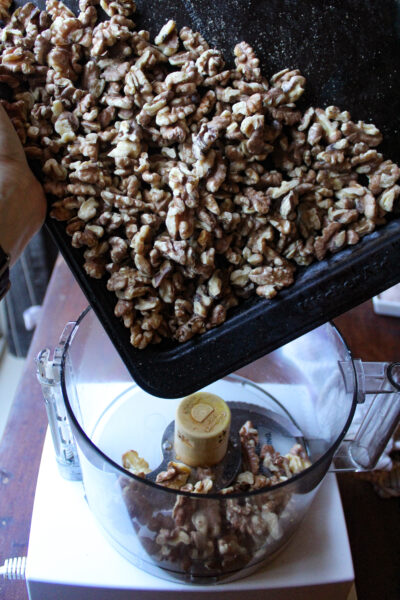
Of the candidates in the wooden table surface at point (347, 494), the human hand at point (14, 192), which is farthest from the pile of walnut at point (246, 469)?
the human hand at point (14, 192)

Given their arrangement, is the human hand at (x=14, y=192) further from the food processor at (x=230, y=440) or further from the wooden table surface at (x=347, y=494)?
the wooden table surface at (x=347, y=494)

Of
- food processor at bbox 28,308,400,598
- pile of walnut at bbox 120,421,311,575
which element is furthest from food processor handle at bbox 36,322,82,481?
pile of walnut at bbox 120,421,311,575

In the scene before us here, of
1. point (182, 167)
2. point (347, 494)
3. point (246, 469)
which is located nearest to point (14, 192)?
point (182, 167)

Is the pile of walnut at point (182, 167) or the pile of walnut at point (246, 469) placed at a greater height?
the pile of walnut at point (182, 167)

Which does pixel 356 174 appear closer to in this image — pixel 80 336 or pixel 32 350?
pixel 80 336

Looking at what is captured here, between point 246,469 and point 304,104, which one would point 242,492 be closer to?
point 246,469

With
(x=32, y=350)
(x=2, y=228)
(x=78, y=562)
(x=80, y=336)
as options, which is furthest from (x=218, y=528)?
(x=32, y=350)
